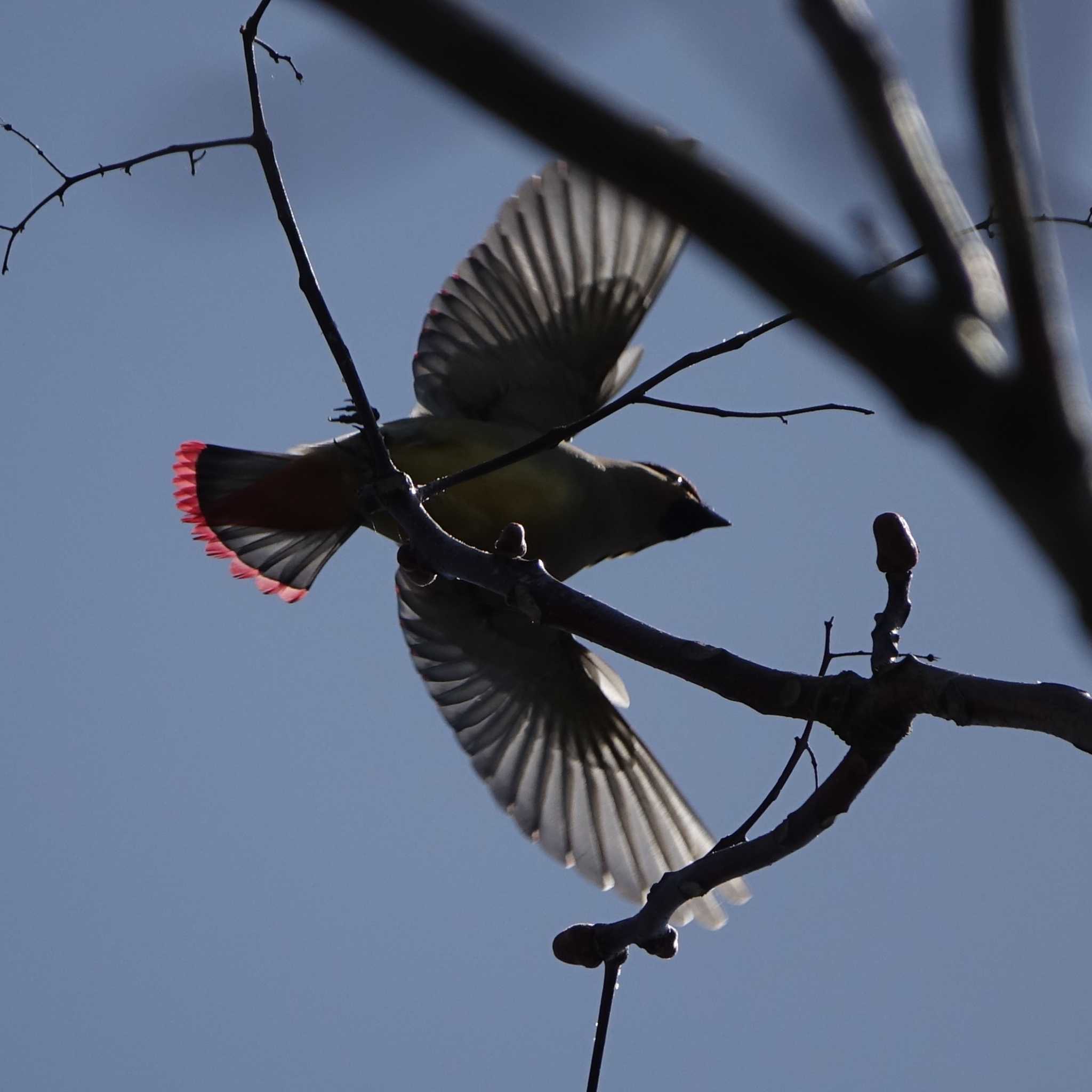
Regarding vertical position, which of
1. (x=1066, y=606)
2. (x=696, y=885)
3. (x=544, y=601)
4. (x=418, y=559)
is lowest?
(x=1066, y=606)

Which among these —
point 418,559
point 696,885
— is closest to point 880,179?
point 696,885

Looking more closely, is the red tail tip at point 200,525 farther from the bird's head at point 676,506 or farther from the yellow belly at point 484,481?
the bird's head at point 676,506

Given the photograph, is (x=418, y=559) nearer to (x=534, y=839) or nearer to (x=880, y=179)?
(x=534, y=839)

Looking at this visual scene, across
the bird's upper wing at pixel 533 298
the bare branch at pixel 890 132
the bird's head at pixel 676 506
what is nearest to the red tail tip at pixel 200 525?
the bird's upper wing at pixel 533 298

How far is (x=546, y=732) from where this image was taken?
4387 millimetres

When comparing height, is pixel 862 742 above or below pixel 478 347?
below

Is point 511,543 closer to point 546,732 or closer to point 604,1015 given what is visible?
point 604,1015

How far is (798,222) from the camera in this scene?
791 mm

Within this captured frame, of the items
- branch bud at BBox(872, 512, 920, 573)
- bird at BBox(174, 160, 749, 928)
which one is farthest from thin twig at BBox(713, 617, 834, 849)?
bird at BBox(174, 160, 749, 928)

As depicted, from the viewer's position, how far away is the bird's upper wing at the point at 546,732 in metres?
4.12

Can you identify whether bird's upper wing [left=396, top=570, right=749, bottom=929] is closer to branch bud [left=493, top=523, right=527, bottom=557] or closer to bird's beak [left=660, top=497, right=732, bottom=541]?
bird's beak [left=660, top=497, right=732, bottom=541]

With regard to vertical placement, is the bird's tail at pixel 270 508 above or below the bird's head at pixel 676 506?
below

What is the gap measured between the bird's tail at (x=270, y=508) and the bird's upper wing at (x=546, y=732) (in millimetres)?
288

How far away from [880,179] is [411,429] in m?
3.26
